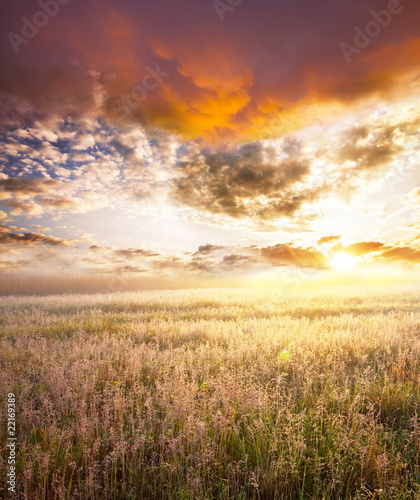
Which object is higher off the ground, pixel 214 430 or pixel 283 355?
pixel 214 430

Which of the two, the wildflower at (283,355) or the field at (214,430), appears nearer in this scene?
the field at (214,430)

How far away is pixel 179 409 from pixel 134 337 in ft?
23.8

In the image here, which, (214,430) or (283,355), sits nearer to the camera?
(214,430)

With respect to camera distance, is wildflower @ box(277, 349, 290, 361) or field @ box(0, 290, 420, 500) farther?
wildflower @ box(277, 349, 290, 361)

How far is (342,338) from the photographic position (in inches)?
371

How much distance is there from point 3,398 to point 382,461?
576 cm

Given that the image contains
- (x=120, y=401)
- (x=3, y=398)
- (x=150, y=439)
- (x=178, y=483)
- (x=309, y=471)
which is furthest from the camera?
(x=3, y=398)

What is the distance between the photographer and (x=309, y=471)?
354 cm

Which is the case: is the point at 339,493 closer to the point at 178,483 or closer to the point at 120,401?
the point at 178,483

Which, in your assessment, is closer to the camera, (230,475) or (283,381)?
(230,475)

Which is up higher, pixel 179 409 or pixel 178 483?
pixel 179 409

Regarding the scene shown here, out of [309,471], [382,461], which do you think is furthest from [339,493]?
[382,461]

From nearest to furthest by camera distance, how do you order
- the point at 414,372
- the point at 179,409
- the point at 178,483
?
the point at 178,483
the point at 179,409
the point at 414,372

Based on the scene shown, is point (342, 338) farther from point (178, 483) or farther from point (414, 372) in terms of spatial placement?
point (178, 483)
